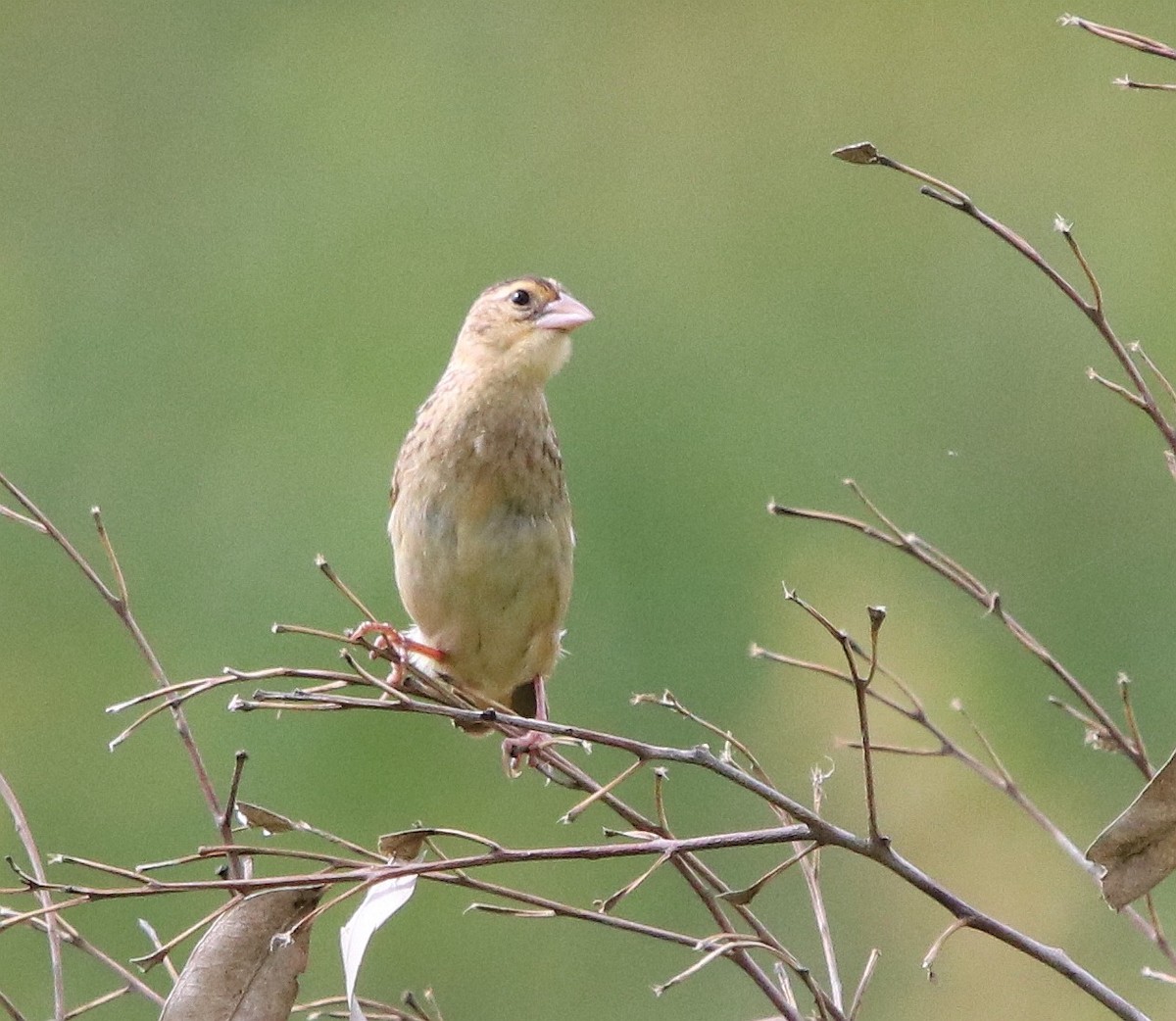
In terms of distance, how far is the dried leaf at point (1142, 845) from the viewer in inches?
84.6

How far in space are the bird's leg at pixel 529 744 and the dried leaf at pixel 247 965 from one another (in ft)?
1.16

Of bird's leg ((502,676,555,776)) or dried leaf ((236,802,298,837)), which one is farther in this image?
bird's leg ((502,676,555,776))

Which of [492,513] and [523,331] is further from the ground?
[523,331]

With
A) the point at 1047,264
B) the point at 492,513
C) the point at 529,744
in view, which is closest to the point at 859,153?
the point at 1047,264

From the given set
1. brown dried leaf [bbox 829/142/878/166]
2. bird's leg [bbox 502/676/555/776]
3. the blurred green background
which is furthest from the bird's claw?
the blurred green background

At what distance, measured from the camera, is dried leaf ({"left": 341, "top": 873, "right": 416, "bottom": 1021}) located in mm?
2148

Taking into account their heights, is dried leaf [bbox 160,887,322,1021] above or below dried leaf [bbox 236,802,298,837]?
below

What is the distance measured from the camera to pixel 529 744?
2.65 m

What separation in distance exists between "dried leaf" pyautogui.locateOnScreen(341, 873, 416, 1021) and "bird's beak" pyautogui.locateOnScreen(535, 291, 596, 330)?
1763mm

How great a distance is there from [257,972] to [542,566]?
154 centimetres

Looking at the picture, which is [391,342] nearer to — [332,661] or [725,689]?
[332,661]

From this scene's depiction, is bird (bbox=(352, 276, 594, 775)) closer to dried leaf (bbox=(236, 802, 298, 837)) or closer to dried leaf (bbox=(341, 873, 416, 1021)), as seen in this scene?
dried leaf (bbox=(236, 802, 298, 837))

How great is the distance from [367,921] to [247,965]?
0.18 m

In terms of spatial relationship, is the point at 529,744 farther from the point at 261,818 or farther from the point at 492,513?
the point at 492,513
